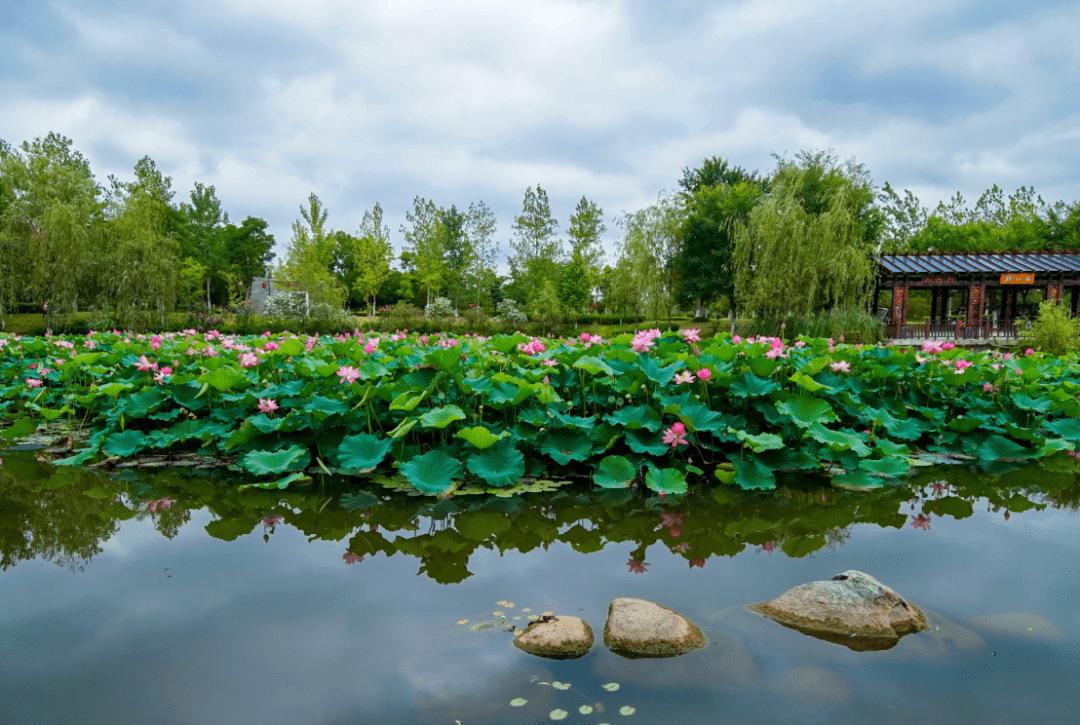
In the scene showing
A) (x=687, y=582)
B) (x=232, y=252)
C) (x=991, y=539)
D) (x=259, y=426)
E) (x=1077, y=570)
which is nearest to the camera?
(x=687, y=582)

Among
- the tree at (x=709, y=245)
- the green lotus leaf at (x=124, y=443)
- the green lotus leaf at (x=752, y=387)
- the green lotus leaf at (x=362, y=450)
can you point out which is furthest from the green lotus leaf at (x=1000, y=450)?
the tree at (x=709, y=245)

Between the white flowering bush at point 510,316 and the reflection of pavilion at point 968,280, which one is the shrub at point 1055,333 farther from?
the white flowering bush at point 510,316

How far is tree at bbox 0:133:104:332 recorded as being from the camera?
21.8 m

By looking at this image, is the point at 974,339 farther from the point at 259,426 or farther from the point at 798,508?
the point at 259,426

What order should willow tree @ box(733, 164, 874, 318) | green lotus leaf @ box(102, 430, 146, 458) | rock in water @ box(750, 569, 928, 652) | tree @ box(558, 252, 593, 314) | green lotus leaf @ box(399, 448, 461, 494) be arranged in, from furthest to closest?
tree @ box(558, 252, 593, 314) → willow tree @ box(733, 164, 874, 318) → green lotus leaf @ box(102, 430, 146, 458) → green lotus leaf @ box(399, 448, 461, 494) → rock in water @ box(750, 569, 928, 652)

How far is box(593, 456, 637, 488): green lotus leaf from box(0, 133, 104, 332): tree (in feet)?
83.7

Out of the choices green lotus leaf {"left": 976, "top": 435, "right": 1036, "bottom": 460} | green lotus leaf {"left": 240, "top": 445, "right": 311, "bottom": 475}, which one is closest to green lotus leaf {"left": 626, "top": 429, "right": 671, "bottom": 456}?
green lotus leaf {"left": 240, "top": 445, "right": 311, "bottom": 475}

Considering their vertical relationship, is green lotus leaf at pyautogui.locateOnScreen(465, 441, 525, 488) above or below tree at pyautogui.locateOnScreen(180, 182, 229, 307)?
below

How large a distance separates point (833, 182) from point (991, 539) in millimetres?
24049

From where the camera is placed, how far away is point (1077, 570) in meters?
2.79

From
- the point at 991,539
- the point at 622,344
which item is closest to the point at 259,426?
the point at 622,344

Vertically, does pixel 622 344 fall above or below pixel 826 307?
below

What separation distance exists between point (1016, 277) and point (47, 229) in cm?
3613

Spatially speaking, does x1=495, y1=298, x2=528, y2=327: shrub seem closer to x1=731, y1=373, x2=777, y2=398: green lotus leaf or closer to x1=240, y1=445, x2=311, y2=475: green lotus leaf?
x1=731, y1=373, x2=777, y2=398: green lotus leaf
